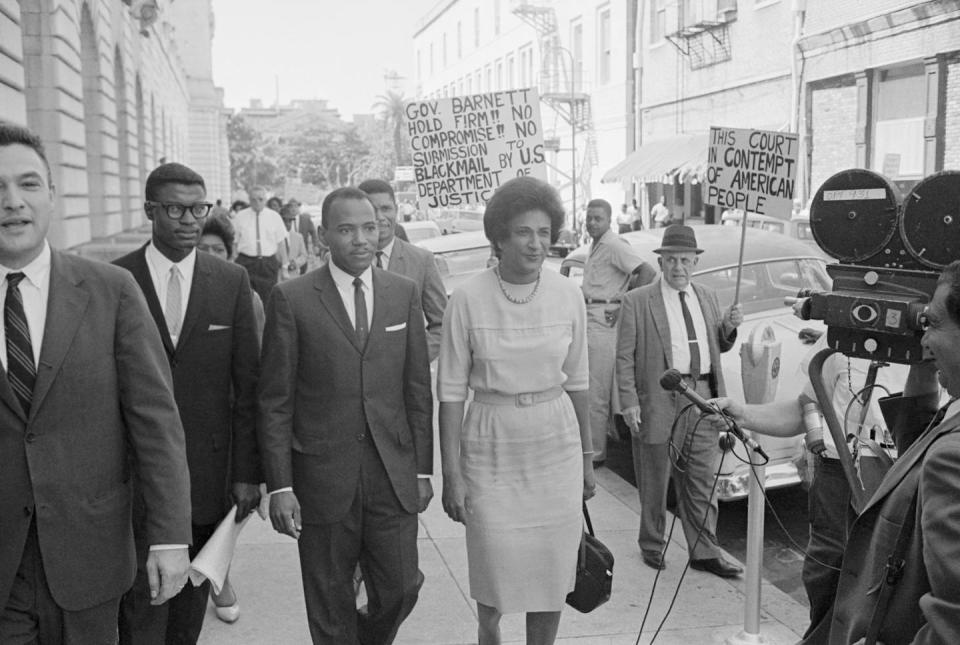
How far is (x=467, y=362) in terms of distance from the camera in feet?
13.5

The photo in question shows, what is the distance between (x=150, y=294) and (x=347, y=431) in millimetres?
1017

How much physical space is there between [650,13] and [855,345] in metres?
31.4

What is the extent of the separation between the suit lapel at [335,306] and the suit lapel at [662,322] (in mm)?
2596

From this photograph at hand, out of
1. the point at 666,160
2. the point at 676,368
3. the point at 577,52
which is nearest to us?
the point at 676,368

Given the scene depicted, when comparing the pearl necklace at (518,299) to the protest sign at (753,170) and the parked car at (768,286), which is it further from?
the protest sign at (753,170)

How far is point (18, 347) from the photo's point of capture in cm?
275

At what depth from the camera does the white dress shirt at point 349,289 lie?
412cm

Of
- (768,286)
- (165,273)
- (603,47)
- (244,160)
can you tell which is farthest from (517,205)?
(244,160)

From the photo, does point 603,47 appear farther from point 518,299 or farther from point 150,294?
point 150,294

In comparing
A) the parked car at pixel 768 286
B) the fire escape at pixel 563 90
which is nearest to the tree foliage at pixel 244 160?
the fire escape at pixel 563 90

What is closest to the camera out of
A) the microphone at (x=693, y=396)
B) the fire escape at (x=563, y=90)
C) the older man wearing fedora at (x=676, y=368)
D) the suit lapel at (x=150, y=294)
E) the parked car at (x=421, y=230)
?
the microphone at (x=693, y=396)

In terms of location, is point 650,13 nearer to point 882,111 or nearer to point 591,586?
point 882,111

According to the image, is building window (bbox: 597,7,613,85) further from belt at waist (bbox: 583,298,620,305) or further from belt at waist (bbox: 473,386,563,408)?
belt at waist (bbox: 473,386,563,408)

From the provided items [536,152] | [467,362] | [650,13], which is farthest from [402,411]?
[650,13]
